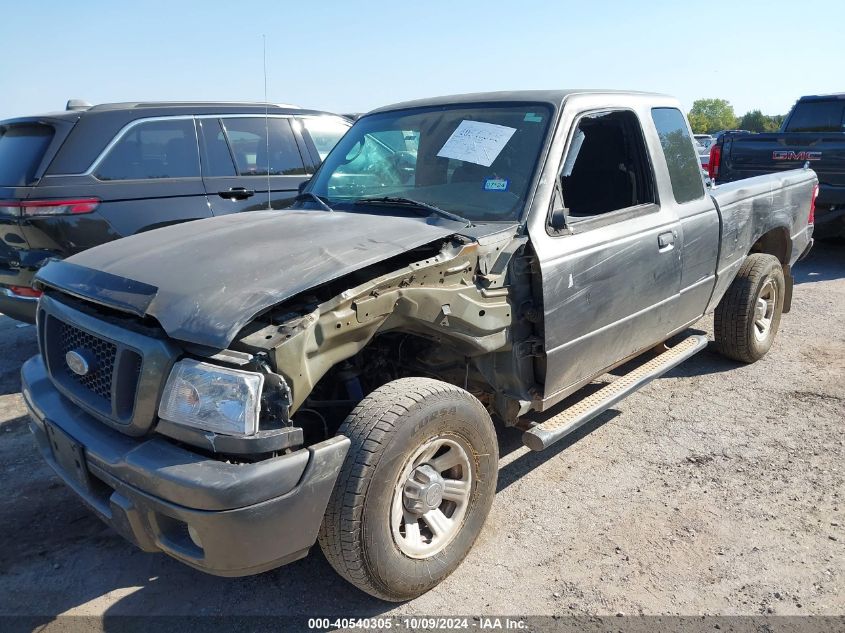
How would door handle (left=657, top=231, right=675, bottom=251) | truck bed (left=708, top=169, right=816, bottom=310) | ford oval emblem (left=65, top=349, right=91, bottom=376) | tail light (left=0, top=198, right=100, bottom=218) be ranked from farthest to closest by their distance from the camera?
1. tail light (left=0, top=198, right=100, bottom=218)
2. truck bed (left=708, top=169, right=816, bottom=310)
3. door handle (left=657, top=231, right=675, bottom=251)
4. ford oval emblem (left=65, top=349, right=91, bottom=376)

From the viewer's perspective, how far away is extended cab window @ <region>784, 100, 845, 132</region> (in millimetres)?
9883

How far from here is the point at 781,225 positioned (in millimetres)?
5199

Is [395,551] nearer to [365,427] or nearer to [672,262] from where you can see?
[365,427]

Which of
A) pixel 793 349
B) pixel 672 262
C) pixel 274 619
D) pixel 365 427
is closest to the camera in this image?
pixel 365 427

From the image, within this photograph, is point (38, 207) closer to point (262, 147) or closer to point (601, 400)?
point (262, 147)

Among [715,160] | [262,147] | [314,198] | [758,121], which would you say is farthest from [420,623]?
[758,121]

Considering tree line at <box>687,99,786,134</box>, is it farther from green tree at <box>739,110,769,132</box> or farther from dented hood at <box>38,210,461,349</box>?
dented hood at <box>38,210,461,349</box>

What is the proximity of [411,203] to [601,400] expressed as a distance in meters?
1.50

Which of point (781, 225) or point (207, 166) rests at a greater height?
point (207, 166)

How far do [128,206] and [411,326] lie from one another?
355cm

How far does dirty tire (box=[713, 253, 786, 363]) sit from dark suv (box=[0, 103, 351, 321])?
3.66 meters

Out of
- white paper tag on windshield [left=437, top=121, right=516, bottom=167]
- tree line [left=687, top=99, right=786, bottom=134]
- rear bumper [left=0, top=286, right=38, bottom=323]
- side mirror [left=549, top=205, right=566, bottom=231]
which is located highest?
tree line [left=687, top=99, right=786, bottom=134]

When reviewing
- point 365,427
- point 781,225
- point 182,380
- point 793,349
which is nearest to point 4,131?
point 182,380

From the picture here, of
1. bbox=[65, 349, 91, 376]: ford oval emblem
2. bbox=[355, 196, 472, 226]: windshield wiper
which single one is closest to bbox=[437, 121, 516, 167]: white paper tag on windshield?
bbox=[355, 196, 472, 226]: windshield wiper
